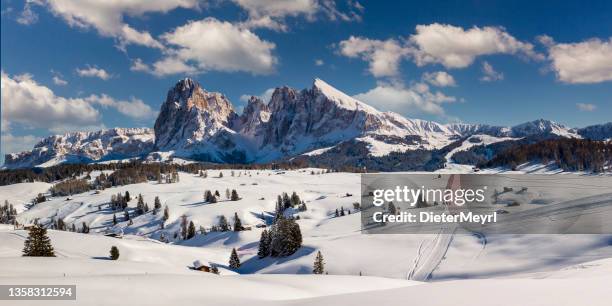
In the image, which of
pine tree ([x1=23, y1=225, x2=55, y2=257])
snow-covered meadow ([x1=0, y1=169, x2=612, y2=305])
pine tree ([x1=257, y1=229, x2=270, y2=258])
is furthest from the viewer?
pine tree ([x1=257, y1=229, x2=270, y2=258])

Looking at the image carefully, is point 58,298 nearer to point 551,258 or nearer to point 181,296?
point 181,296

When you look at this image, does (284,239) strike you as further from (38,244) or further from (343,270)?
(38,244)

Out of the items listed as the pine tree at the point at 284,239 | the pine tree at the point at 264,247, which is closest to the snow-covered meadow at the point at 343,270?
the pine tree at the point at 284,239

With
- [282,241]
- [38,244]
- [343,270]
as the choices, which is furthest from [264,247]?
[38,244]

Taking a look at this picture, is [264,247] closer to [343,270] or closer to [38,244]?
[343,270]

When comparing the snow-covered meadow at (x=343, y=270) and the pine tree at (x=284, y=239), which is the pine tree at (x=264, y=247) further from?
the snow-covered meadow at (x=343, y=270)

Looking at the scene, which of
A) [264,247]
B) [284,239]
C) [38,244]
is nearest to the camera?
[38,244]

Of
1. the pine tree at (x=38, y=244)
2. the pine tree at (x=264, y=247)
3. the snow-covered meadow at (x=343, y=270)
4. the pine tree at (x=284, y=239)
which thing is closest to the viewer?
the snow-covered meadow at (x=343, y=270)

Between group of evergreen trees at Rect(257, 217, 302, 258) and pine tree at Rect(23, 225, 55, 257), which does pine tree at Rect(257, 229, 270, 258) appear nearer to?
group of evergreen trees at Rect(257, 217, 302, 258)

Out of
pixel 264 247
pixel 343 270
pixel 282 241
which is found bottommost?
pixel 343 270

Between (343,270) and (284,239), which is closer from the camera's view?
(343,270)

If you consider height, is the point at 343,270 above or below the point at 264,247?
below

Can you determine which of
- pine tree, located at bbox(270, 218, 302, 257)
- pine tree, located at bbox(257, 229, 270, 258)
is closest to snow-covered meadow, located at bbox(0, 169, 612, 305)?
pine tree, located at bbox(270, 218, 302, 257)

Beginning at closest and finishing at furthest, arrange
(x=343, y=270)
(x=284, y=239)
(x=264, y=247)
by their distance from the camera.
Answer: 1. (x=343, y=270)
2. (x=284, y=239)
3. (x=264, y=247)
